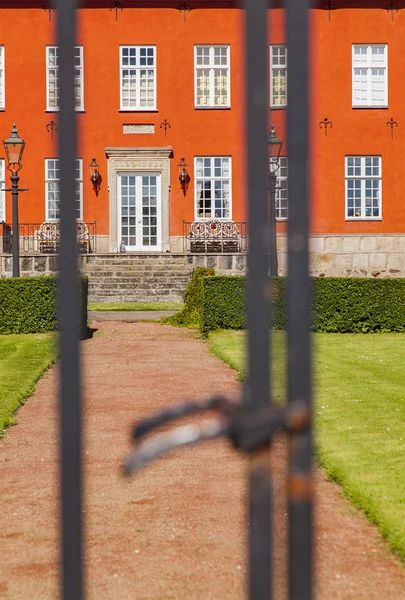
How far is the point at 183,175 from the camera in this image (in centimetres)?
2638

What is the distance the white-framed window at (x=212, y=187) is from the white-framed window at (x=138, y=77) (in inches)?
88.1

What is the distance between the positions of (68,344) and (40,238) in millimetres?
24276

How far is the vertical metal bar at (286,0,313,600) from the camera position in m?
1.33

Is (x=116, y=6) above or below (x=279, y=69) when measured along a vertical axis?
above

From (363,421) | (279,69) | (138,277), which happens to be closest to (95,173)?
(138,277)

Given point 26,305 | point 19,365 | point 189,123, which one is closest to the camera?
point 19,365

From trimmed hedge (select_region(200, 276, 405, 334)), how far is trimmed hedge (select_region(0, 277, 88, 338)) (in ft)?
6.92

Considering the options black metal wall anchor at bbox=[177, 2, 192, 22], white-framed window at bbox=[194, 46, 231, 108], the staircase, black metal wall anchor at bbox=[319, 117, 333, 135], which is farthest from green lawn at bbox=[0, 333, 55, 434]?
black metal wall anchor at bbox=[319, 117, 333, 135]

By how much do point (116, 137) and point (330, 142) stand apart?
6184 mm

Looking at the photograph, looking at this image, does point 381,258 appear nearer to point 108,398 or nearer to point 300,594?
point 108,398

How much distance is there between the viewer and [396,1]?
26266mm

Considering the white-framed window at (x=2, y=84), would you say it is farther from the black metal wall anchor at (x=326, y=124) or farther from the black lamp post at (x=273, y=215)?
the black lamp post at (x=273, y=215)

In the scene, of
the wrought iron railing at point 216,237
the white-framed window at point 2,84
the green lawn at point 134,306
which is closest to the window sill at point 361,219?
the wrought iron railing at point 216,237

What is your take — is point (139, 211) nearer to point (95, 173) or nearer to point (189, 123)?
point (95, 173)
